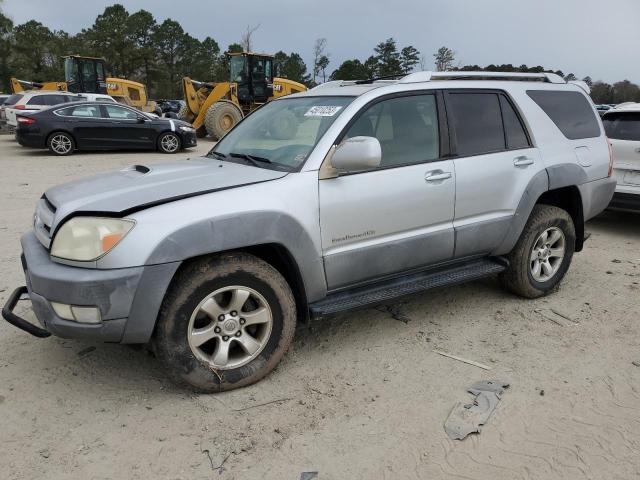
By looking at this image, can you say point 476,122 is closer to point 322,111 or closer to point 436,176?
point 436,176

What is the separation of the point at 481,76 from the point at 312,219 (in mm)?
2153

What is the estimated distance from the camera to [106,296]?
2600 mm

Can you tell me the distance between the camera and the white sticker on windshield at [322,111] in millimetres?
3509

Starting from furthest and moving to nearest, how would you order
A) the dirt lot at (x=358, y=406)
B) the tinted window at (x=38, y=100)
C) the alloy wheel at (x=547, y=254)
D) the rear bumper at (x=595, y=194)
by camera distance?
the tinted window at (x=38, y=100), the rear bumper at (x=595, y=194), the alloy wheel at (x=547, y=254), the dirt lot at (x=358, y=406)

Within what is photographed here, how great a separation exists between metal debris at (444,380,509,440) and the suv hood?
172 cm

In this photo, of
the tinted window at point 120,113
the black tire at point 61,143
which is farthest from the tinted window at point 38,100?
the tinted window at point 120,113

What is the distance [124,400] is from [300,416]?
1.03 meters

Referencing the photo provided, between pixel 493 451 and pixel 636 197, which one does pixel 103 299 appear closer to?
pixel 493 451

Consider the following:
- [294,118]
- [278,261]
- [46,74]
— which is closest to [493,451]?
[278,261]

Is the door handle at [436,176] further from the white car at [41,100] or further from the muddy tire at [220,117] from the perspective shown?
the white car at [41,100]

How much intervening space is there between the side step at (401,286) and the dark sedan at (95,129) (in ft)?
41.9

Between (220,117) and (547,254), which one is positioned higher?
(220,117)

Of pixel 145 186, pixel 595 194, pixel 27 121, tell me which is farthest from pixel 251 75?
pixel 145 186

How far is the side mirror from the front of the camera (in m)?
3.09
